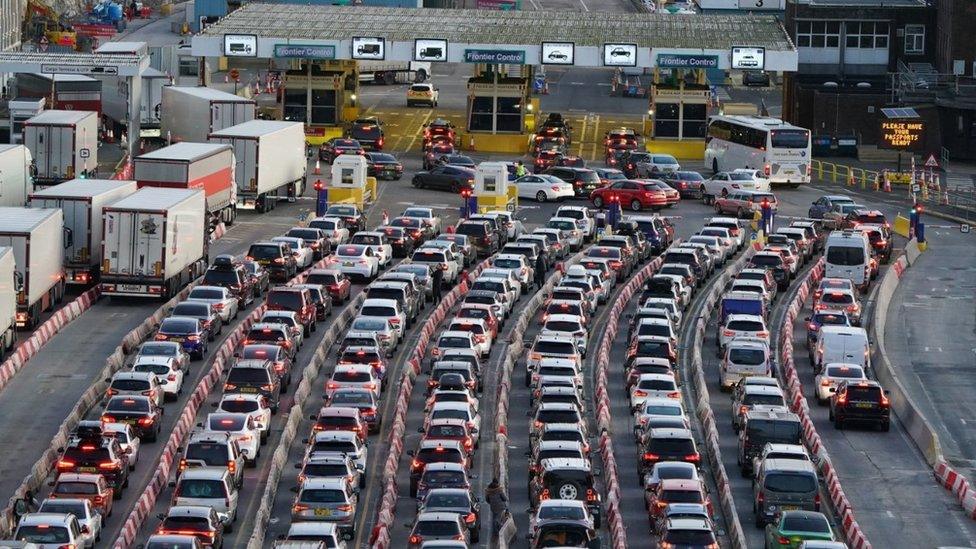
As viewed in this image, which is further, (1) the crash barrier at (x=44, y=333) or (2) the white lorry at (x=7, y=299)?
(2) the white lorry at (x=7, y=299)

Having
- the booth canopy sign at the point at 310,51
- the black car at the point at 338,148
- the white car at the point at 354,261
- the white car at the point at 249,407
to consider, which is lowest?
the white car at the point at 249,407

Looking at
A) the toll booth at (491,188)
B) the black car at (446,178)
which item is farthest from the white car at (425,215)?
the black car at (446,178)

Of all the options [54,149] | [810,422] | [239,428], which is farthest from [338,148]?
[239,428]

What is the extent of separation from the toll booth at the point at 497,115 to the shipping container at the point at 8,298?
51101 mm

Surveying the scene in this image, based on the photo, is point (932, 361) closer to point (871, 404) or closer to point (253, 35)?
point (871, 404)

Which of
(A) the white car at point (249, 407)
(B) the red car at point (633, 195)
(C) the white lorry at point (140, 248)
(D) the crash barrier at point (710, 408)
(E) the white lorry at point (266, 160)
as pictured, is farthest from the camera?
(B) the red car at point (633, 195)

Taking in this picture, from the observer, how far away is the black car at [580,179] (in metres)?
103

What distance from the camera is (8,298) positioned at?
68.0 meters

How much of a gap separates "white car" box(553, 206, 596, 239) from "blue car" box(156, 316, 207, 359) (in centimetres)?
2510

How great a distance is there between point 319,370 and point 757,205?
3414cm

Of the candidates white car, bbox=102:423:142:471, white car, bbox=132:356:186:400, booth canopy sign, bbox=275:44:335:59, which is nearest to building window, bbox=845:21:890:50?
booth canopy sign, bbox=275:44:335:59

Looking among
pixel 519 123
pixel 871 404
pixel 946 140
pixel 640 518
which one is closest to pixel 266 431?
pixel 640 518

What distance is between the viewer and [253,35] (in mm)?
120938

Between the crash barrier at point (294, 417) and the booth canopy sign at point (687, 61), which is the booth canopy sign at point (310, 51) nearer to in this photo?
the booth canopy sign at point (687, 61)
